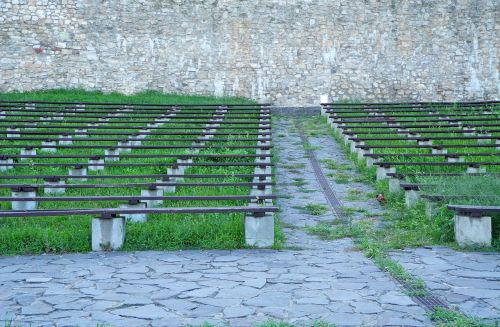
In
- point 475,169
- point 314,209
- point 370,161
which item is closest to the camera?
point 314,209

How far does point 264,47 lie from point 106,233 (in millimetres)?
17090

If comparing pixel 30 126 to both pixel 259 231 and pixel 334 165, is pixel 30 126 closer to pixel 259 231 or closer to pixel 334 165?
pixel 334 165

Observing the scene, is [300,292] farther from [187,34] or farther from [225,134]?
[187,34]

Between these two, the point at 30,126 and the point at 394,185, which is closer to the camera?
the point at 394,185

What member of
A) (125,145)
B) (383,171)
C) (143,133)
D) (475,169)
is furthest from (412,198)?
(143,133)

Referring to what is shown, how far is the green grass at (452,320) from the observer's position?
16.1ft

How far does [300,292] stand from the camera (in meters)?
5.89

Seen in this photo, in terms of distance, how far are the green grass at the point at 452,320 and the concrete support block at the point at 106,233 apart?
388 centimetres

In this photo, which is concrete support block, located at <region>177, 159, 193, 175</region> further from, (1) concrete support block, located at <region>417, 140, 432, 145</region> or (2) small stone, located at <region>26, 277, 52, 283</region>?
→ (1) concrete support block, located at <region>417, 140, 432, 145</region>

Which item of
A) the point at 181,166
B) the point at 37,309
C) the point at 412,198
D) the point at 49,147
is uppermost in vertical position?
the point at 49,147

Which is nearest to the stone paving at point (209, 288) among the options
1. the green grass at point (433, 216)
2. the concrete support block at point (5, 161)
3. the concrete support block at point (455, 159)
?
the green grass at point (433, 216)

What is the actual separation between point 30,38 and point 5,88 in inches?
78.6

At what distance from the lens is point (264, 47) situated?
23766 mm

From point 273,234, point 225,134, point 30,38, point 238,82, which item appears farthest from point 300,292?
point 30,38
